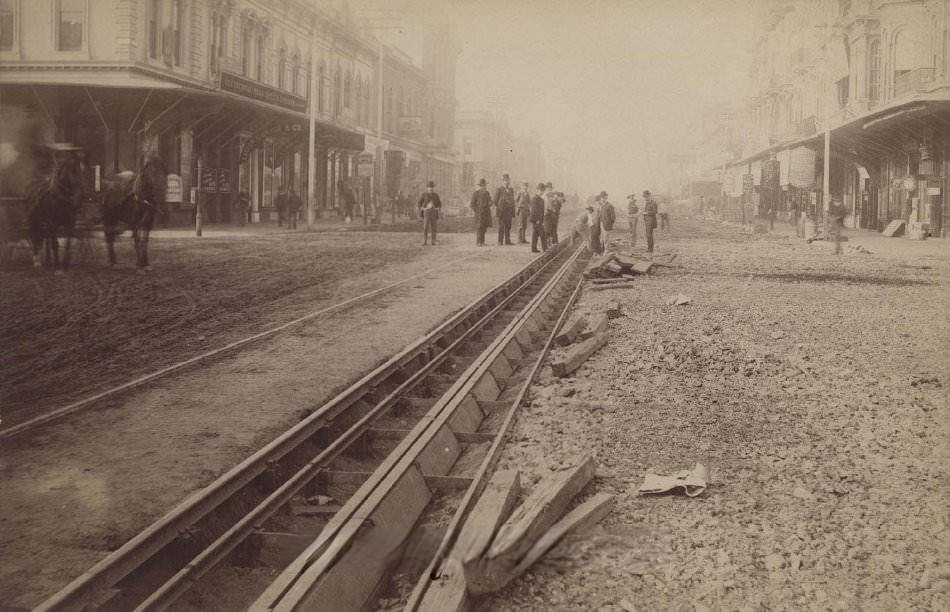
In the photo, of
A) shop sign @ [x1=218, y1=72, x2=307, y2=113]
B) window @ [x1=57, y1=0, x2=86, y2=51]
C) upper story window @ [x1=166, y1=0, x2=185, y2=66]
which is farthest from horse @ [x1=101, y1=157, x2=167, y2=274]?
upper story window @ [x1=166, y1=0, x2=185, y2=66]

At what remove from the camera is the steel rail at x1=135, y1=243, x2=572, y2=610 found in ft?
11.3

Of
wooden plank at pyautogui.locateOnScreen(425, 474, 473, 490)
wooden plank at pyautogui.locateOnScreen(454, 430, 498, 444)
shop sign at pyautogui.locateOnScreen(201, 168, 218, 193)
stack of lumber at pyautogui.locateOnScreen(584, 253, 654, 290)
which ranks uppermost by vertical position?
shop sign at pyautogui.locateOnScreen(201, 168, 218, 193)

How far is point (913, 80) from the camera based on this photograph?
87.6 feet

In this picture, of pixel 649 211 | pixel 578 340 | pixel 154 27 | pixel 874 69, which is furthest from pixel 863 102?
pixel 578 340

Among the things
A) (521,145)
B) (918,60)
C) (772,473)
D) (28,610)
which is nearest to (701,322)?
(772,473)

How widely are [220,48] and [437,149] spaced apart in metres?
33.7

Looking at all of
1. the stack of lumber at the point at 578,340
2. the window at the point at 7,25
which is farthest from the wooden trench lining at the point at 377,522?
the window at the point at 7,25

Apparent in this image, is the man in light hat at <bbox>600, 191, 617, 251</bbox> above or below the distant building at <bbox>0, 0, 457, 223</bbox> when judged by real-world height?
below

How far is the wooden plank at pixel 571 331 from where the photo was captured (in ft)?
31.8

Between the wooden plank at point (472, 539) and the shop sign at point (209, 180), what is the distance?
27054mm

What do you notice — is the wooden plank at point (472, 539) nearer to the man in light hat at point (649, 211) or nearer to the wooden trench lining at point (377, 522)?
the wooden trench lining at point (377, 522)

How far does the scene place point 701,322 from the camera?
11602 millimetres

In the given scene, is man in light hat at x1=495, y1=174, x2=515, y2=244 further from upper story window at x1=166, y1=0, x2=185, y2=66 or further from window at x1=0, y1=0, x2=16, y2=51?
window at x1=0, y1=0, x2=16, y2=51

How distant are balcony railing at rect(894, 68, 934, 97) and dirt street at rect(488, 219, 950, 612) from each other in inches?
627
